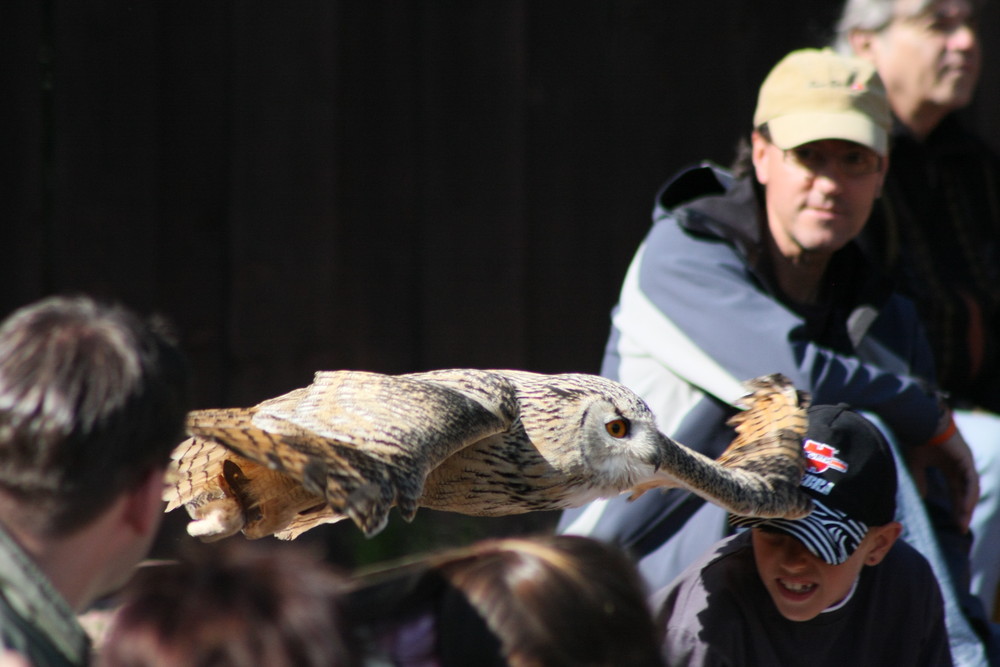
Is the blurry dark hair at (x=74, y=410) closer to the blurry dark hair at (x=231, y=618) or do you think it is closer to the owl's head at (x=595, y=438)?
the blurry dark hair at (x=231, y=618)

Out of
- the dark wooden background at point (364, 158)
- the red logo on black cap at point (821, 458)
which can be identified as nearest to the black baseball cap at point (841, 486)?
the red logo on black cap at point (821, 458)

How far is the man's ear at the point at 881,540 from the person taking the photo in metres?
2.22

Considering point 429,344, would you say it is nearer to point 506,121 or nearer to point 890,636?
point 506,121

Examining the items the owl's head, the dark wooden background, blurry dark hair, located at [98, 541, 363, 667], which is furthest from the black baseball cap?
the dark wooden background

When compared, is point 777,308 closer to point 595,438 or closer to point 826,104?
point 826,104

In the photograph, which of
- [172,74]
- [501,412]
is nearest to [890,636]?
[501,412]

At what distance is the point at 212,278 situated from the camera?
12.7 ft

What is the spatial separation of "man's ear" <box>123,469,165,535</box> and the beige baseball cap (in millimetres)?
1808

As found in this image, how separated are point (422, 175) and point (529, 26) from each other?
2.12 ft

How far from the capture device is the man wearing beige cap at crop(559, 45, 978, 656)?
2.56 m

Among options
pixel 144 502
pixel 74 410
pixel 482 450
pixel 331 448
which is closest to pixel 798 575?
pixel 482 450

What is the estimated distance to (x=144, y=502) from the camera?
1367mm

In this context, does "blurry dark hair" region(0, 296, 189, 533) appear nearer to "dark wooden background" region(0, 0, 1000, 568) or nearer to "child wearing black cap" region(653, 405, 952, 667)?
"child wearing black cap" region(653, 405, 952, 667)

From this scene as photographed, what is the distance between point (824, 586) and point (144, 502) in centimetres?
130
